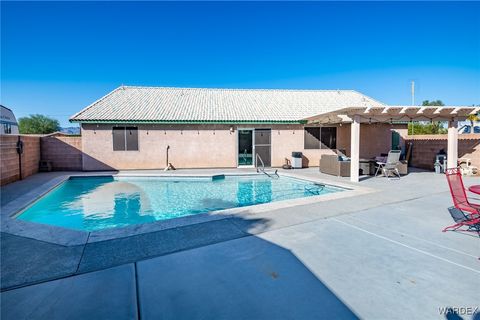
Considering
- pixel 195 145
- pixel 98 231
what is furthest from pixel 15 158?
pixel 98 231

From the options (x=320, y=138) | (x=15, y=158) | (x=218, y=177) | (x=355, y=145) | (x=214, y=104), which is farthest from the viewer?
(x=214, y=104)

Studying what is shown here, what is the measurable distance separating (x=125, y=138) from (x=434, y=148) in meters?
16.6

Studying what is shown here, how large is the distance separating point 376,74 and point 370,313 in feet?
74.2

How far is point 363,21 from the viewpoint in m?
13.8

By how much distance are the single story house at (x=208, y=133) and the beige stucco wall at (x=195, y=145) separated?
47mm

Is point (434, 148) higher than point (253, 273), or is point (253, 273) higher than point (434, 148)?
point (434, 148)

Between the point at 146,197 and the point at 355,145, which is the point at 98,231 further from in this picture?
the point at 355,145

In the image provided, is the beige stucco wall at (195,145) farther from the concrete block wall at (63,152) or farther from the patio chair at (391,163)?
the patio chair at (391,163)

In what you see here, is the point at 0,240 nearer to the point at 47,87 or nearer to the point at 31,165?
the point at 31,165

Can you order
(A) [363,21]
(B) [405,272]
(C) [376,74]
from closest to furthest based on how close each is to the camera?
(B) [405,272], (A) [363,21], (C) [376,74]

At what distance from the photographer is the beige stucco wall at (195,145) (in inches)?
554

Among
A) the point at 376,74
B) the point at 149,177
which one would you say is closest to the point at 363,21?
the point at 376,74

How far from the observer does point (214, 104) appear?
17062 millimetres

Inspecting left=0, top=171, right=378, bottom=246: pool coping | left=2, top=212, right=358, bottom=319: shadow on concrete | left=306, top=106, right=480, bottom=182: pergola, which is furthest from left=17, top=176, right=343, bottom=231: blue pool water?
left=2, top=212, right=358, bottom=319: shadow on concrete
